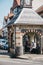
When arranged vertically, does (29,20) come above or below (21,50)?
above

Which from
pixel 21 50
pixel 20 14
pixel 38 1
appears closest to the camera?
pixel 21 50

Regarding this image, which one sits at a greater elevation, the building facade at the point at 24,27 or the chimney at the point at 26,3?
the chimney at the point at 26,3

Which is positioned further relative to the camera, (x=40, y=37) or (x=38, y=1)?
(x=38, y=1)

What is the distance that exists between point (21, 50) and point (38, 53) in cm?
274

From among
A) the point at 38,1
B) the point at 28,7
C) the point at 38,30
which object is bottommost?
the point at 38,30

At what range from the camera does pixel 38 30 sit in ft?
106

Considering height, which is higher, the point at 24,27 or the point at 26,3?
the point at 26,3

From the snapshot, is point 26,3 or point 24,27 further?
point 26,3

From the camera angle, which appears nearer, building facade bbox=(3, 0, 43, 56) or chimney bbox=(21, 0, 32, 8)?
building facade bbox=(3, 0, 43, 56)

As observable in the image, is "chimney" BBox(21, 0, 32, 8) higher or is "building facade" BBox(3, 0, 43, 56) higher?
"chimney" BBox(21, 0, 32, 8)

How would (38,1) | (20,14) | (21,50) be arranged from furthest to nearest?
(38,1) < (20,14) < (21,50)

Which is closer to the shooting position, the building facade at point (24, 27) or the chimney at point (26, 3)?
the building facade at point (24, 27)

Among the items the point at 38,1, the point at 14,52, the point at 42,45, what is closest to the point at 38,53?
the point at 42,45

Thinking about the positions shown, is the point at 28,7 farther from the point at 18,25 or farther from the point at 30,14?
the point at 18,25
